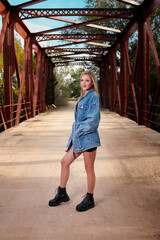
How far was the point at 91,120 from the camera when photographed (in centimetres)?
344

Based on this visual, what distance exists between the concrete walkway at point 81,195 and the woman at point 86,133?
165 millimetres

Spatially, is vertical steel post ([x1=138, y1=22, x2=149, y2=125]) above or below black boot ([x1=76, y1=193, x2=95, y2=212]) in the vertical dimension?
above

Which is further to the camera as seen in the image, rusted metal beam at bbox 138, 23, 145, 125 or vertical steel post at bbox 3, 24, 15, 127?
rusted metal beam at bbox 138, 23, 145, 125

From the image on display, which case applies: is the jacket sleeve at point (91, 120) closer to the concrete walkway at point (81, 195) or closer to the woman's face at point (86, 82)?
the woman's face at point (86, 82)

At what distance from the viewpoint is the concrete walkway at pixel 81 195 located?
2.99 m

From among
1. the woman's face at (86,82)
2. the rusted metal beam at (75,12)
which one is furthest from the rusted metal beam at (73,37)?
the woman's face at (86,82)

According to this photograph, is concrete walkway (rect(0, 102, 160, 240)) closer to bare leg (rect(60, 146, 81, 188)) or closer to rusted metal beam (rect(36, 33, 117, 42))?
bare leg (rect(60, 146, 81, 188))

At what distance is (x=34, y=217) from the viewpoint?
3.33 m

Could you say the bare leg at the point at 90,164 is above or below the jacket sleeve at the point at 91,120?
below

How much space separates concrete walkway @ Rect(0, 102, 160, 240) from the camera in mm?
2986

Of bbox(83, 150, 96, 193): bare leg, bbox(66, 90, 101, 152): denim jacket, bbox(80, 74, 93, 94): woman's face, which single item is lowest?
bbox(83, 150, 96, 193): bare leg

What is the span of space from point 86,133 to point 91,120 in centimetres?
16

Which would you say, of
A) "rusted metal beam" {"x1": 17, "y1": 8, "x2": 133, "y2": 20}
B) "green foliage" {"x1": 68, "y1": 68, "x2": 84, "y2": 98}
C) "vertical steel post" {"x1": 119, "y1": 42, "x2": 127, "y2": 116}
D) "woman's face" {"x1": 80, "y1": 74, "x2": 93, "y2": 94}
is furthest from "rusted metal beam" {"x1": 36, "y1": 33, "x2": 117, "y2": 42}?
"green foliage" {"x1": 68, "y1": 68, "x2": 84, "y2": 98}

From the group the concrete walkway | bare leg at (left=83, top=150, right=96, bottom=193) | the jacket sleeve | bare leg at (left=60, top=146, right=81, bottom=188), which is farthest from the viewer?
bare leg at (left=60, top=146, right=81, bottom=188)
